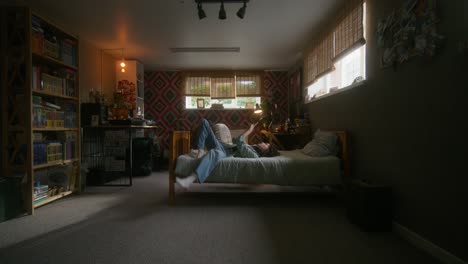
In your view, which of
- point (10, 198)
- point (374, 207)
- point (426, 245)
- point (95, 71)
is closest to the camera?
point (426, 245)

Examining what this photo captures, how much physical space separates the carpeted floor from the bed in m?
0.33

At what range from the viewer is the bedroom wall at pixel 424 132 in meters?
1.38

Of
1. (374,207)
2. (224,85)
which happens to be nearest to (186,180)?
(374,207)

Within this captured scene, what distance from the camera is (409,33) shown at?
1702 millimetres

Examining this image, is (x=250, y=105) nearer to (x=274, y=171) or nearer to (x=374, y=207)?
(x=274, y=171)

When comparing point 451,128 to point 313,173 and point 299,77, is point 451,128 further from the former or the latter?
point 299,77

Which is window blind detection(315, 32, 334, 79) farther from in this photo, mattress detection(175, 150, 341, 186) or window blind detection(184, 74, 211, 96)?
window blind detection(184, 74, 211, 96)

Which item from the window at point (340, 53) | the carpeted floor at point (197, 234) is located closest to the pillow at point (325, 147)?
the carpeted floor at point (197, 234)

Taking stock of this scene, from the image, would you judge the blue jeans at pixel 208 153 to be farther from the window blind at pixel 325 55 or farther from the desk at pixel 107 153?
the window blind at pixel 325 55

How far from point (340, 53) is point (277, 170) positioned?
1848mm

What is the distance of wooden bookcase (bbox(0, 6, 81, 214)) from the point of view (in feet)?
7.96

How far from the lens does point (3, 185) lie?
87.4 inches

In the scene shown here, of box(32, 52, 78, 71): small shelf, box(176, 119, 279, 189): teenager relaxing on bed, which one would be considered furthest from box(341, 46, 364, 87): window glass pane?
box(32, 52, 78, 71): small shelf

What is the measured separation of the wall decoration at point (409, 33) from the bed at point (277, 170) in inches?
42.5
